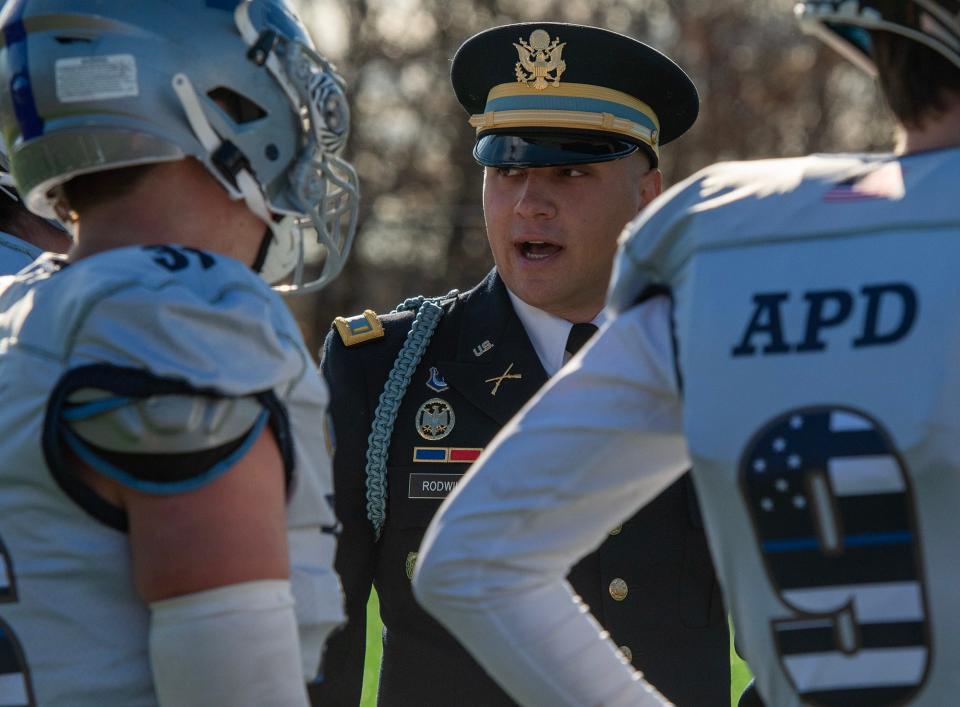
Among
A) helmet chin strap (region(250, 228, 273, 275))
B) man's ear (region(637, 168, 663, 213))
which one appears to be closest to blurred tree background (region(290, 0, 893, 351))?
man's ear (region(637, 168, 663, 213))

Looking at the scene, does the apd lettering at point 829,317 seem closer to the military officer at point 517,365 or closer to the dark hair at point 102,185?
the dark hair at point 102,185

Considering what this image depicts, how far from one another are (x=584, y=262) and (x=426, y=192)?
47.0 ft

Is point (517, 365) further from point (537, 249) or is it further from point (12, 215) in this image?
point (12, 215)

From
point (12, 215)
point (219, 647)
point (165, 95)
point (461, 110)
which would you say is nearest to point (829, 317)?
point (219, 647)

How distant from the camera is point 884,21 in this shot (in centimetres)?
177

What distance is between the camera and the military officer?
3.01 metres

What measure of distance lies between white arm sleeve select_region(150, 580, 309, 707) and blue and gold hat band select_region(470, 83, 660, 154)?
1.66 m

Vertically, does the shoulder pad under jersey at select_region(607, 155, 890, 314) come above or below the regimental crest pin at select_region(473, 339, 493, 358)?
above

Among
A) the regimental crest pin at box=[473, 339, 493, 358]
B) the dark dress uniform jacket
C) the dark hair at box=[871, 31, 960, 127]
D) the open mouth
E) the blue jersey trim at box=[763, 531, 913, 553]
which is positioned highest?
the dark hair at box=[871, 31, 960, 127]

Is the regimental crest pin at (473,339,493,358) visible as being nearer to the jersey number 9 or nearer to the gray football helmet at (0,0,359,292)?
the gray football helmet at (0,0,359,292)

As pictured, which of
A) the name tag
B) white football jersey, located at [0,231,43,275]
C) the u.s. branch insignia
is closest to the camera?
white football jersey, located at [0,231,43,275]

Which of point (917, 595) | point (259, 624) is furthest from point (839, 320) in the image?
point (259, 624)

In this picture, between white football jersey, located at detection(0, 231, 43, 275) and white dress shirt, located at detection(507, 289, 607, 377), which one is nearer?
white football jersey, located at detection(0, 231, 43, 275)

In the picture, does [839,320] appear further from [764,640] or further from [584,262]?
[584,262]
